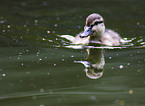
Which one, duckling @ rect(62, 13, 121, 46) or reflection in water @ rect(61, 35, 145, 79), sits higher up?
duckling @ rect(62, 13, 121, 46)

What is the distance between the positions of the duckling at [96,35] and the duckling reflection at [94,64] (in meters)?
0.78

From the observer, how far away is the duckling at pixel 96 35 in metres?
7.40

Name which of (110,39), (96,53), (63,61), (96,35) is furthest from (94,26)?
(63,61)

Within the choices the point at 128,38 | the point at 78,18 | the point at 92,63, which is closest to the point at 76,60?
the point at 92,63

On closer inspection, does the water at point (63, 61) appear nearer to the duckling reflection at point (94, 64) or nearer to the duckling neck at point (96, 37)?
the duckling reflection at point (94, 64)

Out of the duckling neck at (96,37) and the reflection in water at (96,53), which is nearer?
the reflection in water at (96,53)

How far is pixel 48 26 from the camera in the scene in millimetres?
8977

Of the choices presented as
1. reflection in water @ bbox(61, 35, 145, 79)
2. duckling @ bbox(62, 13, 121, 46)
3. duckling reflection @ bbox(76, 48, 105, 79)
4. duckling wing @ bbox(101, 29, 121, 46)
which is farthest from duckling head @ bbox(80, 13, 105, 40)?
duckling reflection @ bbox(76, 48, 105, 79)

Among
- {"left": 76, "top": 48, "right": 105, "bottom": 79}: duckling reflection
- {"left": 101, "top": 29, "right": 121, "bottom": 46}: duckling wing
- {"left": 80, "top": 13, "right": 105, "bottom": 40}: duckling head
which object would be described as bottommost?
{"left": 76, "top": 48, "right": 105, "bottom": 79}: duckling reflection

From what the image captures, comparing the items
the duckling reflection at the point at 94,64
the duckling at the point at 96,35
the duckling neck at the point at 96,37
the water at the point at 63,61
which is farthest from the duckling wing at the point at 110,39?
the duckling reflection at the point at 94,64

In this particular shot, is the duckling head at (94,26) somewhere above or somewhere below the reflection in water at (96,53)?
above

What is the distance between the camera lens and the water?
407cm

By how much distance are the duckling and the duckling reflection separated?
78 cm

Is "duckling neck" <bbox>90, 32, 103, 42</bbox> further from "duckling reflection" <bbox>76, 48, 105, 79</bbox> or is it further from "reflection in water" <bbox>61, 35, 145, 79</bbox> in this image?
"duckling reflection" <bbox>76, 48, 105, 79</bbox>
